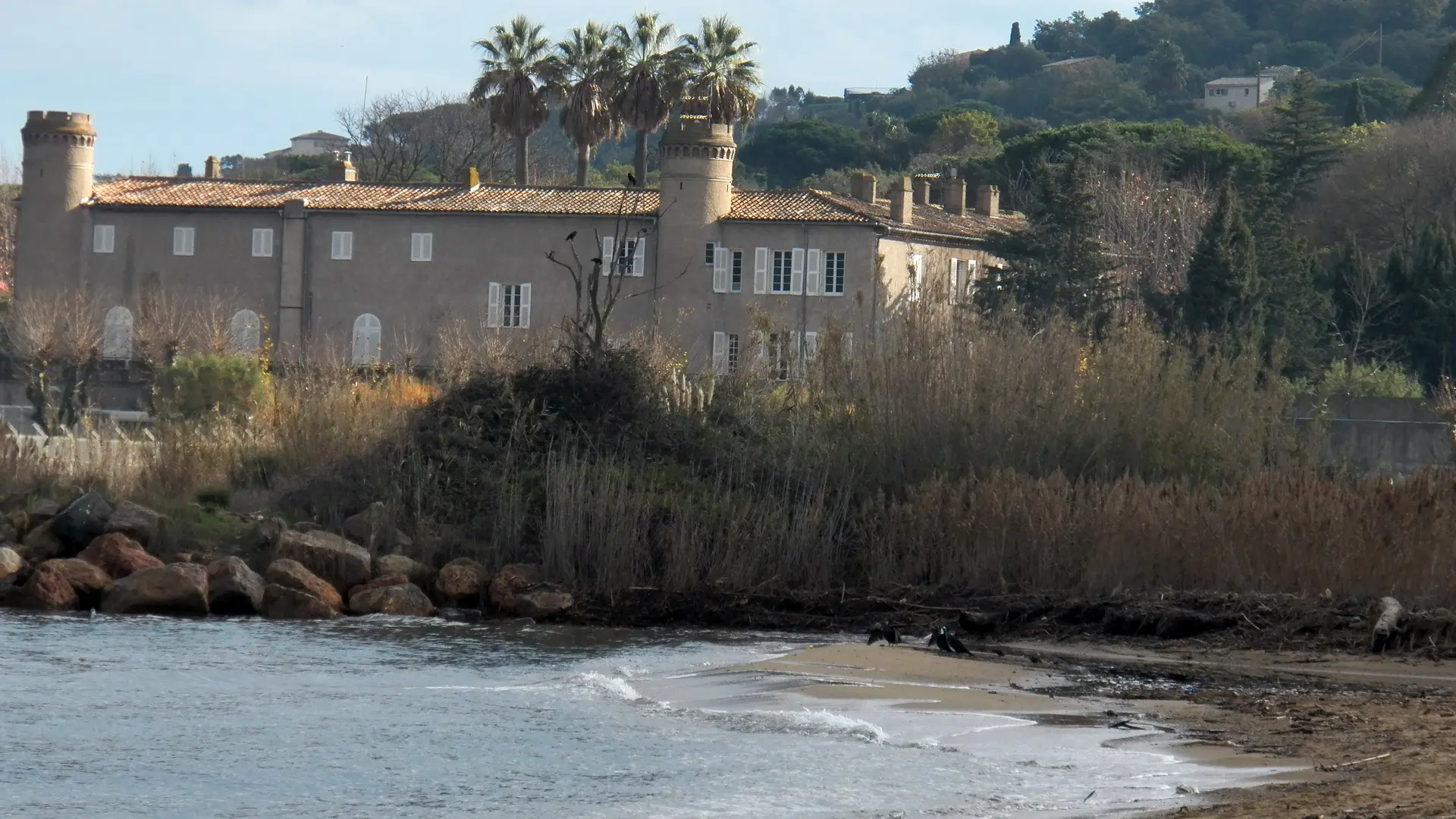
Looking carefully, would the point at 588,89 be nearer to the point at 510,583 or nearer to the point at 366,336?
the point at 366,336

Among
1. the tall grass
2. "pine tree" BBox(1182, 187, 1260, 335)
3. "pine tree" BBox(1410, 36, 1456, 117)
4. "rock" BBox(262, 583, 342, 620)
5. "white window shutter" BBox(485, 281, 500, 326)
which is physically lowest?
"rock" BBox(262, 583, 342, 620)

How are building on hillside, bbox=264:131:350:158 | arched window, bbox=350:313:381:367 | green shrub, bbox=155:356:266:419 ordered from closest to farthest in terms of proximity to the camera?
green shrub, bbox=155:356:266:419 < arched window, bbox=350:313:381:367 < building on hillside, bbox=264:131:350:158

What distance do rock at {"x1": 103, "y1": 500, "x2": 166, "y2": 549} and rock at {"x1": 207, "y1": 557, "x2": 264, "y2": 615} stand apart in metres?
2.24

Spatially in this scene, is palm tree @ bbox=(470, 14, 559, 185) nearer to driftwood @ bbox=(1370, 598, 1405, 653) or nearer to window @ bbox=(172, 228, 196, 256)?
window @ bbox=(172, 228, 196, 256)

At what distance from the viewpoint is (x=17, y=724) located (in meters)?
15.0

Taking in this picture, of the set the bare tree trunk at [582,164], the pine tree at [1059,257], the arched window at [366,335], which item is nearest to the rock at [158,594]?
the pine tree at [1059,257]

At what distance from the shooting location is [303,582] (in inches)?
885

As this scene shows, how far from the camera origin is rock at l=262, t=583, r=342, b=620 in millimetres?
22172

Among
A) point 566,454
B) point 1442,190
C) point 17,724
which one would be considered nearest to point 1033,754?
point 17,724

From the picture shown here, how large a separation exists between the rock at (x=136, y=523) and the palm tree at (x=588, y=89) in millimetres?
42725

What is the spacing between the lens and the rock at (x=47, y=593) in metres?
22.2

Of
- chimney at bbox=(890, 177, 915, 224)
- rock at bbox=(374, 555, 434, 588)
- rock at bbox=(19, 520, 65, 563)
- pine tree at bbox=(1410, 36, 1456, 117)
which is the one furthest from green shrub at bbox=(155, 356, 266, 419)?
pine tree at bbox=(1410, 36, 1456, 117)

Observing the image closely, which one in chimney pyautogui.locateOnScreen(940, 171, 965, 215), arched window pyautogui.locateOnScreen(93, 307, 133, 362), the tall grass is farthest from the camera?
chimney pyautogui.locateOnScreen(940, 171, 965, 215)

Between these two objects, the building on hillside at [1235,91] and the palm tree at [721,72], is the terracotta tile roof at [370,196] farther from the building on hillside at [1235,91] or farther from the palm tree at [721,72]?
the building on hillside at [1235,91]
